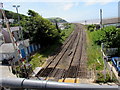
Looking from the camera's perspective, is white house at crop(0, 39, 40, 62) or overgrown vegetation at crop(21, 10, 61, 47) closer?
white house at crop(0, 39, 40, 62)

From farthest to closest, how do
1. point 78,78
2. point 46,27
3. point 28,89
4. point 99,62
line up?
point 46,27, point 99,62, point 78,78, point 28,89

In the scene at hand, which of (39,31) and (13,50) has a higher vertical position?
(39,31)

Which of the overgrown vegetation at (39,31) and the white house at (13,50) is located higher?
the overgrown vegetation at (39,31)

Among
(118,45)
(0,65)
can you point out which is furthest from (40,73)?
(118,45)

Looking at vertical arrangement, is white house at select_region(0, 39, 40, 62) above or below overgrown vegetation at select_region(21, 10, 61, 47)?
below

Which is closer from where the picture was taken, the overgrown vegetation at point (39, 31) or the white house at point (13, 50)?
the white house at point (13, 50)

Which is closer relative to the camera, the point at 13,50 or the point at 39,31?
the point at 13,50

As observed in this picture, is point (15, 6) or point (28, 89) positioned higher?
point (15, 6)

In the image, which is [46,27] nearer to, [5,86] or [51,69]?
[51,69]

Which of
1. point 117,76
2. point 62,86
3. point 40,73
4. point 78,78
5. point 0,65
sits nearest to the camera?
point 62,86

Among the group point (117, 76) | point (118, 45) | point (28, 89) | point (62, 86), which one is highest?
point (62, 86)

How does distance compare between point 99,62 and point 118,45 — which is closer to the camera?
point 99,62

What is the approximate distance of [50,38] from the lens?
66.7 ft

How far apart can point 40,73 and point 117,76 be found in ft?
19.1
